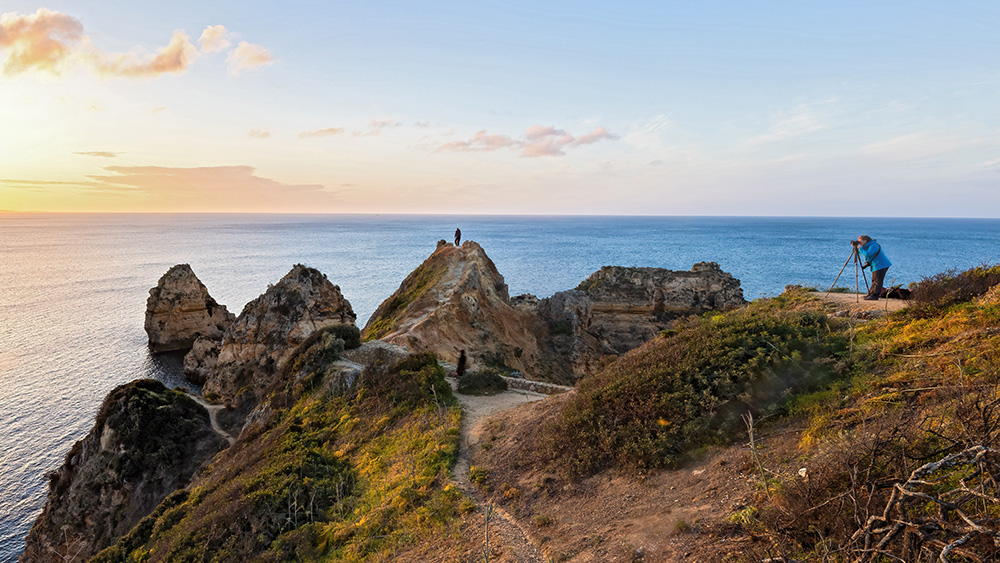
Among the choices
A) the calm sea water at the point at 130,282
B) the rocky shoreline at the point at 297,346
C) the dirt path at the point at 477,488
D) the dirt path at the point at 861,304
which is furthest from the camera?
the calm sea water at the point at 130,282

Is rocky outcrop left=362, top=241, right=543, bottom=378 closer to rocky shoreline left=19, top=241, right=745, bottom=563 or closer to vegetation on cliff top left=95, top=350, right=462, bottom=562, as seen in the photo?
rocky shoreline left=19, top=241, right=745, bottom=563

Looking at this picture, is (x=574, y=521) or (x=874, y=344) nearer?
(x=574, y=521)

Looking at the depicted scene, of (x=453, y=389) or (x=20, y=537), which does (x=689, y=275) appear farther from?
(x=20, y=537)

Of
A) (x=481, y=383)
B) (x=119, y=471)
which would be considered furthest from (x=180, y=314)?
(x=481, y=383)

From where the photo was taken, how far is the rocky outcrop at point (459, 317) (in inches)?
1158

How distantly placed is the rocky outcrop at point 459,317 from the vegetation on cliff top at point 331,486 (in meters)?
8.57

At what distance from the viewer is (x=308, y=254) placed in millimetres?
133500

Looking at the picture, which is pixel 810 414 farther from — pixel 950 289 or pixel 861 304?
pixel 861 304

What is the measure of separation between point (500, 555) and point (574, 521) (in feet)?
5.12

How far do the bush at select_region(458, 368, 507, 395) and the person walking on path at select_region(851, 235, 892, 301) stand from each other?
549 inches

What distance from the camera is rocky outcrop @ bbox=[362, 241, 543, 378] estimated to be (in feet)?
96.5

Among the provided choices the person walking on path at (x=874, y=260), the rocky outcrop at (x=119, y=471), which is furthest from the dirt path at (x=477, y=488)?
the rocky outcrop at (x=119, y=471)

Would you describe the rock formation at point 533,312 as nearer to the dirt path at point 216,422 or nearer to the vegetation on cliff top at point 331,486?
the vegetation on cliff top at point 331,486

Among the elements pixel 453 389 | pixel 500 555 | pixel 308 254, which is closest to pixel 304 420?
pixel 453 389
